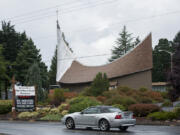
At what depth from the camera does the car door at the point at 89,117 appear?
21.2 m

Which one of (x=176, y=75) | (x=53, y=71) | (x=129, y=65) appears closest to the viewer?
(x=176, y=75)

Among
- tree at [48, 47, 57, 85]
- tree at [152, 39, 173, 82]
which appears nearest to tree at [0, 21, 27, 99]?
tree at [48, 47, 57, 85]

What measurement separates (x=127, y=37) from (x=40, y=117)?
79329 millimetres

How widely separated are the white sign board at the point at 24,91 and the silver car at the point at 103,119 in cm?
1638

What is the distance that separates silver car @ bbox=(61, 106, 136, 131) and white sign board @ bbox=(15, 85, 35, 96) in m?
16.4

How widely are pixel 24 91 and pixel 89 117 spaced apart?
18042 millimetres

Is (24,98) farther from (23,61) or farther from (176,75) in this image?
(23,61)

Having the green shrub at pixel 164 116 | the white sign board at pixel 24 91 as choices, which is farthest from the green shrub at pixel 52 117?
the green shrub at pixel 164 116

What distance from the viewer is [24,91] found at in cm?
3825

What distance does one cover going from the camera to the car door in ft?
69.7

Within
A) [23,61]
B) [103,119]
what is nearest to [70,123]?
[103,119]

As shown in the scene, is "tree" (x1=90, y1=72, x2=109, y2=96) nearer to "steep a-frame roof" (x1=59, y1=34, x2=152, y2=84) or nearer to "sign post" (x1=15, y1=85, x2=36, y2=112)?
"sign post" (x1=15, y1=85, x2=36, y2=112)

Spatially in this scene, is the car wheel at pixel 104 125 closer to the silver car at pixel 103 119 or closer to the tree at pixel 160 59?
the silver car at pixel 103 119

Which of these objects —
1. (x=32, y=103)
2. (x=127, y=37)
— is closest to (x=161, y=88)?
(x=127, y=37)
